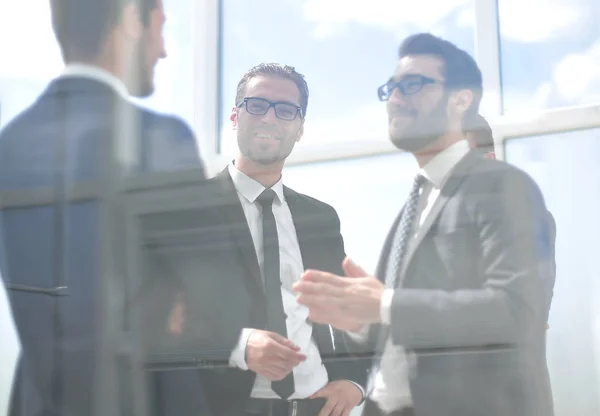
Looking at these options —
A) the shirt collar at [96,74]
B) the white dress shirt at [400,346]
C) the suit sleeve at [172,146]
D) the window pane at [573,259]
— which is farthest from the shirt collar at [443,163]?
the shirt collar at [96,74]

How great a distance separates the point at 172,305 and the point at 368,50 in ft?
2.59

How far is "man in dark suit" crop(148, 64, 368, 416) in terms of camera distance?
1.69 meters

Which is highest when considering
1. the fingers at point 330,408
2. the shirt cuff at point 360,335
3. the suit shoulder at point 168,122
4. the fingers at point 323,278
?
the suit shoulder at point 168,122

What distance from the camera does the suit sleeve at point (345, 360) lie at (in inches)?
64.8

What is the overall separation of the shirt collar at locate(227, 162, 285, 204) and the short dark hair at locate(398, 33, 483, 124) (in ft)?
1.52

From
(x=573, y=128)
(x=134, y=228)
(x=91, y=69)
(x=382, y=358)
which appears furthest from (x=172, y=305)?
(x=573, y=128)

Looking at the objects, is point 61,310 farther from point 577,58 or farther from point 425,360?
point 577,58

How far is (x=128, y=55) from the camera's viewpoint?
2035 millimetres

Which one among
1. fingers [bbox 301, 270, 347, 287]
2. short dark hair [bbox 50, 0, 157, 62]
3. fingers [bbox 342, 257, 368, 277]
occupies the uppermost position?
short dark hair [bbox 50, 0, 157, 62]

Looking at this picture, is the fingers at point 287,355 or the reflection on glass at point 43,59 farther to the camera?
the reflection on glass at point 43,59

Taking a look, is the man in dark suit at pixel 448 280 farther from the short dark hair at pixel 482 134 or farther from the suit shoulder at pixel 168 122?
the suit shoulder at pixel 168 122

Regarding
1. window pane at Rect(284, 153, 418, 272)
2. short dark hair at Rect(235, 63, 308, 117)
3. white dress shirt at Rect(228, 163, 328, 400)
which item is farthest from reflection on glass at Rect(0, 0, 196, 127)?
window pane at Rect(284, 153, 418, 272)

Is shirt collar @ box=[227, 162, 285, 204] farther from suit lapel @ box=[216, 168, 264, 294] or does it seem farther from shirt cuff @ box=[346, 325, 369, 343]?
shirt cuff @ box=[346, 325, 369, 343]

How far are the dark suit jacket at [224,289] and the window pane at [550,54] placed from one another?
52 centimetres
